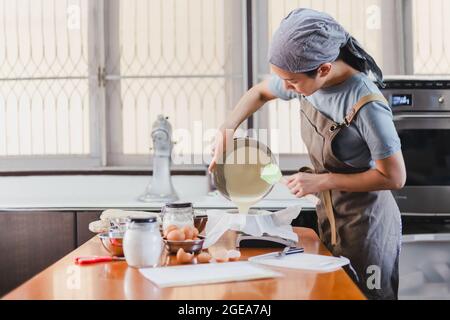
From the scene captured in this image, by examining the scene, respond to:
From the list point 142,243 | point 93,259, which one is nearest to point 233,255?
point 142,243

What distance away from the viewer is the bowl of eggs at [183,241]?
1494 mm

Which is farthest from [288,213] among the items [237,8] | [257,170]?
Answer: [237,8]

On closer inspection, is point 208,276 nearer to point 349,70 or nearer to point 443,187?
point 349,70

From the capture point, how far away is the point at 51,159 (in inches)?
132

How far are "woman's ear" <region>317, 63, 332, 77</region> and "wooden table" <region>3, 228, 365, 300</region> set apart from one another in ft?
2.15

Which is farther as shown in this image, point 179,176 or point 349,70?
point 179,176

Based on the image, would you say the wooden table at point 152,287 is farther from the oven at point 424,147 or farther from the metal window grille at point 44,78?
the metal window grille at point 44,78

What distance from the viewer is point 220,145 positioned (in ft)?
6.17

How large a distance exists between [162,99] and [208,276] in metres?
2.19

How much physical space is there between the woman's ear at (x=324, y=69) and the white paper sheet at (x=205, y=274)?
0.65m

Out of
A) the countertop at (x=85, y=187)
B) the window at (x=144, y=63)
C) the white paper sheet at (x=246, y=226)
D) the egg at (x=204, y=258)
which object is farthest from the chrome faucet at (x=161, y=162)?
the egg at (x=204, y=258)

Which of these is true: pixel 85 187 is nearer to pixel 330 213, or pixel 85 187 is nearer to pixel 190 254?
pixel 330 213
